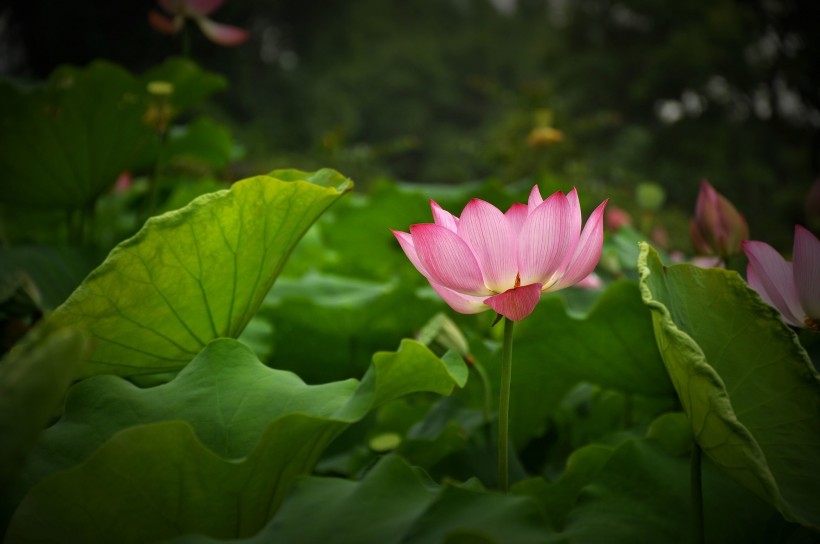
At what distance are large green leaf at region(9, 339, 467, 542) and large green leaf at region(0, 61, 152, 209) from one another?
587 mm

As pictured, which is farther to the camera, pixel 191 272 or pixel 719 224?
pixel 719 224

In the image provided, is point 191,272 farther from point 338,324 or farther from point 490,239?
point 338,324

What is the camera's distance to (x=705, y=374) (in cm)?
46

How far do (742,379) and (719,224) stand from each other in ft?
0.96

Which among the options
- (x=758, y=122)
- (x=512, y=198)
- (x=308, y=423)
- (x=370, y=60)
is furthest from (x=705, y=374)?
(x=370, y=60)

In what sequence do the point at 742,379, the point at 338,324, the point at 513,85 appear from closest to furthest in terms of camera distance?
the point at 742,379
the point at 338,324
the point at 513,85

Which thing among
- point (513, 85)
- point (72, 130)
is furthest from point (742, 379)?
point (513, 85)

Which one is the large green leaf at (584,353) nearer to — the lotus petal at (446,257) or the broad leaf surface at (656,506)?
the broad leaf surface at (656,506)

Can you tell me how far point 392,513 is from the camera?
1.43 ft

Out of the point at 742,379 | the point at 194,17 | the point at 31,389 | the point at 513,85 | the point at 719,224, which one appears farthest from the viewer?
the point at 513,85

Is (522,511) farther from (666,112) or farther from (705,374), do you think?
(666,112)

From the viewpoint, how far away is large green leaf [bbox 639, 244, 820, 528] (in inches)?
18.3

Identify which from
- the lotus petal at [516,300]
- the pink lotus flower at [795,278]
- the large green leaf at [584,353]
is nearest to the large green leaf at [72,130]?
the large green leaf at [584,353]

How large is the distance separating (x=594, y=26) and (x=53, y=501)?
12.3 metres
